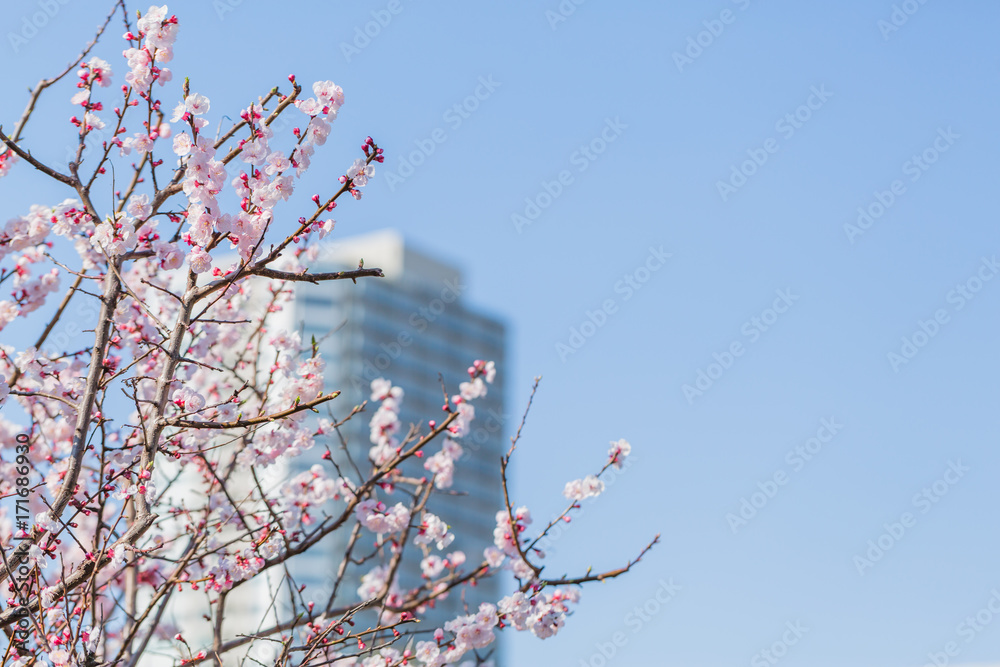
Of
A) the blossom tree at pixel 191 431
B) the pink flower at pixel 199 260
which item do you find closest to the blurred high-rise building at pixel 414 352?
the blossom tree at pixel 191 431

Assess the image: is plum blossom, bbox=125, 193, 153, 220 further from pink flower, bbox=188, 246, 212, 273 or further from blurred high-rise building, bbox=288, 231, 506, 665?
blurred high-rise building, bbox=288, 231, 506, 665

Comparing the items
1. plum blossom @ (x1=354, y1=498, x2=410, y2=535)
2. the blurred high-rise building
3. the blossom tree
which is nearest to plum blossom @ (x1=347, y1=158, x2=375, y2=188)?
the blossom tree

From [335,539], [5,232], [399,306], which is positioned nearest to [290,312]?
[399,306]

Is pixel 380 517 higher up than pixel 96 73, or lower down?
lower down

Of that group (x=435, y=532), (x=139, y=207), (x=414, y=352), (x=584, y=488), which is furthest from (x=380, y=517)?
(x=414, y=352)

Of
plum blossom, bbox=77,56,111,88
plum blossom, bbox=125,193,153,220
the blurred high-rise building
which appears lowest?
plum blossom, bbox=125,193,153,220

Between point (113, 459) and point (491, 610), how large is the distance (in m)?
2.00

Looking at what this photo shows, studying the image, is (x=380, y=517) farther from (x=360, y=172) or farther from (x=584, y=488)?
(x=360, y=172)

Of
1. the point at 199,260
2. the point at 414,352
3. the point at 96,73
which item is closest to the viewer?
the point at 199,260

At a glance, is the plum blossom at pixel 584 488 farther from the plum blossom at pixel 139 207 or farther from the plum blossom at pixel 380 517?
the plum blossom at pixel 139 207

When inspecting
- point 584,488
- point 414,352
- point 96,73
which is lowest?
point 584,488

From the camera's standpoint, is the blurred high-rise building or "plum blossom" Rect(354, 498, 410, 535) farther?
the blurred high-rise building

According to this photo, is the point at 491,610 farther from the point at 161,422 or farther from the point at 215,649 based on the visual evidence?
the point at 161,422

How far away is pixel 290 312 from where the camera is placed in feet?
198
